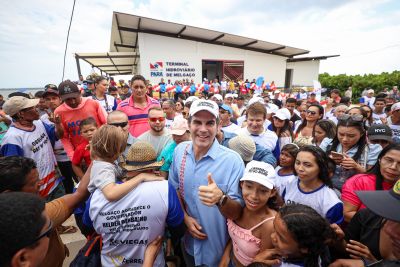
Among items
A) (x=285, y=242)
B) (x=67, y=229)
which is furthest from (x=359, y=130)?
(x=67, y=229)

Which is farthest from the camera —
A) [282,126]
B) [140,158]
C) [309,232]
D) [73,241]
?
[282,126]

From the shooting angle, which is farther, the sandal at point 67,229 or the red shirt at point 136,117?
the red shirt at point 136,117

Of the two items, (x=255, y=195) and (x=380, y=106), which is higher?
(x=380, y=106)

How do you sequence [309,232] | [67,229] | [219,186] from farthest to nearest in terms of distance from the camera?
[67,229] → [219,186] → [309,232]

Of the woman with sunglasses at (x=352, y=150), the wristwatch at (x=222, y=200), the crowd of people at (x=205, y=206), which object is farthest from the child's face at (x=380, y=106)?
the wristwatch at (x=222, y=200)

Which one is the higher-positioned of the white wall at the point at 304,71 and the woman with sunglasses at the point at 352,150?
the white wall at the point at 304,71

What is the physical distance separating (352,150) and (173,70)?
17822mm

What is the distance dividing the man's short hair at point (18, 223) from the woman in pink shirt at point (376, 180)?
2.50 meters

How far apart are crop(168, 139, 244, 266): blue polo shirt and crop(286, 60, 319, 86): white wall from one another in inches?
1147

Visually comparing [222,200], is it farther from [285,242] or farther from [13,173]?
[13,173]

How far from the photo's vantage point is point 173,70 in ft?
62.1

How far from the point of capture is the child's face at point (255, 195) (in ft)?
5.49

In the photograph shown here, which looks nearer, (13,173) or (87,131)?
(13,173)

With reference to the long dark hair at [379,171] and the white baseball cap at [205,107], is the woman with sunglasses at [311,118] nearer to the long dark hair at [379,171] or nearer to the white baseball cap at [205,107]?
the long dark hair at [379,171]
